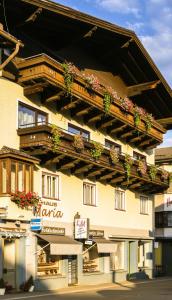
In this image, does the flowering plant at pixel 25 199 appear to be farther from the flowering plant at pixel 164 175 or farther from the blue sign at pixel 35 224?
the flowering plant at pixel 164 175

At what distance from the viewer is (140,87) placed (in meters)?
34.4

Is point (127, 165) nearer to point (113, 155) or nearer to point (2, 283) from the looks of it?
point (113, 155)

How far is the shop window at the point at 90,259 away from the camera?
28891mm

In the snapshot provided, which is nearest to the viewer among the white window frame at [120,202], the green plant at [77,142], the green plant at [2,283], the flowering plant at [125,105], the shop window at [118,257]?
the green plant at [2,283]

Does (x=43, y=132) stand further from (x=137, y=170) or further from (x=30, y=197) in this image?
(x=137, y=170)

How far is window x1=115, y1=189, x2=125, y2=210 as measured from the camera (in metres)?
32.6

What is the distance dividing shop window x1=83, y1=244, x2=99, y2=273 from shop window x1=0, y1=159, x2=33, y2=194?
6.59 metres

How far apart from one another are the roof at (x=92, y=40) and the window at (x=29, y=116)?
2.73 meters

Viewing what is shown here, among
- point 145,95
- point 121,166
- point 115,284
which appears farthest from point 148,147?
point 115,284

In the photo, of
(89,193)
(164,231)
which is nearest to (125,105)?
(89,193)

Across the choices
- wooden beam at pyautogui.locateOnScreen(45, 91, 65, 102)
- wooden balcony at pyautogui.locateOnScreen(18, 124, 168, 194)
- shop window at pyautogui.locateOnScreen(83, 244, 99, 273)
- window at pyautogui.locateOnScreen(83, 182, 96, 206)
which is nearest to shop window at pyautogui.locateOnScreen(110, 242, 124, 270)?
shop window at pyautogui.locateOnScreen(83, 244, 99, 273)

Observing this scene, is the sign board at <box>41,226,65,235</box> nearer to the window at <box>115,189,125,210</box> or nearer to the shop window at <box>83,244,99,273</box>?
the shop window at <box>83,244,99,273</box>

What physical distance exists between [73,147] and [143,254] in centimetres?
1286

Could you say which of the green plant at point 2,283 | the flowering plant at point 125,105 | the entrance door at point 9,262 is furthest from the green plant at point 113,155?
the green plant at point 2,283
